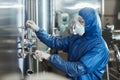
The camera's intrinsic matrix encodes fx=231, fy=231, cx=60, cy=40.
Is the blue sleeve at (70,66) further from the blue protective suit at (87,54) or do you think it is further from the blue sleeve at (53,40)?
the blue sleeve at (53,40)

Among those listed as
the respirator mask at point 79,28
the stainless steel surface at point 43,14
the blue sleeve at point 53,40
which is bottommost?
the blue sleeve at point 53,40

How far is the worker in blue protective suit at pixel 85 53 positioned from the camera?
1.48m

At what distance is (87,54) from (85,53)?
3 cm

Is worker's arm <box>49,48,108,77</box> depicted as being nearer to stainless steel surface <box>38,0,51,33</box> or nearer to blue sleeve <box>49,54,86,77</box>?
blue sleeve <box>49,54,86,77</box>

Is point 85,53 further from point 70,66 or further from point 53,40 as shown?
point 53,40

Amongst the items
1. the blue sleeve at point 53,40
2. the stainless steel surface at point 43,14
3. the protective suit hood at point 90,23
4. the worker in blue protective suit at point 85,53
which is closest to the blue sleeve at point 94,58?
the worker in blue protective suit at point 85,53

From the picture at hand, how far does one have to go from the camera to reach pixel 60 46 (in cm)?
193

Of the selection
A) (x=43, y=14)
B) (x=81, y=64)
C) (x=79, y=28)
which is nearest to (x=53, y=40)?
(x=79, y=28)

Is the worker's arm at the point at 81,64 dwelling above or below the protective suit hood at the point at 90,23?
below

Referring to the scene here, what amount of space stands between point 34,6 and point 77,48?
5.20 ft

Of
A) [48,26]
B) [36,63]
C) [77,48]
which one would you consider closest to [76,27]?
[77,48]

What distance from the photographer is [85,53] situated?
60.9 inches

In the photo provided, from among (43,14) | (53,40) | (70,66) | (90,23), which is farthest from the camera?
(43,14)

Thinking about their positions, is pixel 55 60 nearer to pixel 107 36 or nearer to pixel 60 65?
pixel 60 65
